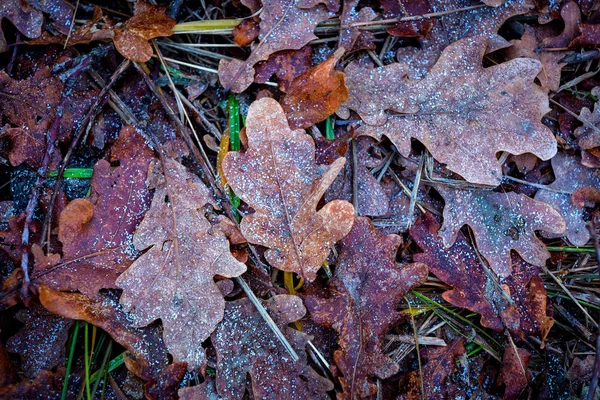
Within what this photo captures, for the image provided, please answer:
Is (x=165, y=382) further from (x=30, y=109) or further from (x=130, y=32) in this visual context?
(x=130, y=32)

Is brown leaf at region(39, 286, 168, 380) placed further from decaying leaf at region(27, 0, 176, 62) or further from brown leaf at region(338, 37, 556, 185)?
brown leaf at region(338, 37, 556, 185)

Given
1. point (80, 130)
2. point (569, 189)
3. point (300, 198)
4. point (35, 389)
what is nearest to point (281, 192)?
point (300, 198)

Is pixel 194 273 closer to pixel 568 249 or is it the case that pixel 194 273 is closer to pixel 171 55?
pixel 171 55

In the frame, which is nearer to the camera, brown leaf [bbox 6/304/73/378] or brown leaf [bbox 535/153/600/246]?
brown leaf [bbox 6/304/73/378]

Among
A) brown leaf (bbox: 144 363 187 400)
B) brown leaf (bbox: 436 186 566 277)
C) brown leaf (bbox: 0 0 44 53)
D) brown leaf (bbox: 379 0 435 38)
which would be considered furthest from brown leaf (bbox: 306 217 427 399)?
brown leaf (bbox: 0 0 44 53)

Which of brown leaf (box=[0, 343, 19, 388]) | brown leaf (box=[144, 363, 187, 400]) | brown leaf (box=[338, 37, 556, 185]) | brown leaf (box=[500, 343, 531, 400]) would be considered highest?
brown leaf (box=[338, 37, 556, 185])

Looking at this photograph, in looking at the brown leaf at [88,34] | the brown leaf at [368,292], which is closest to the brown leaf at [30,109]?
the brown leaf at [88,34]
